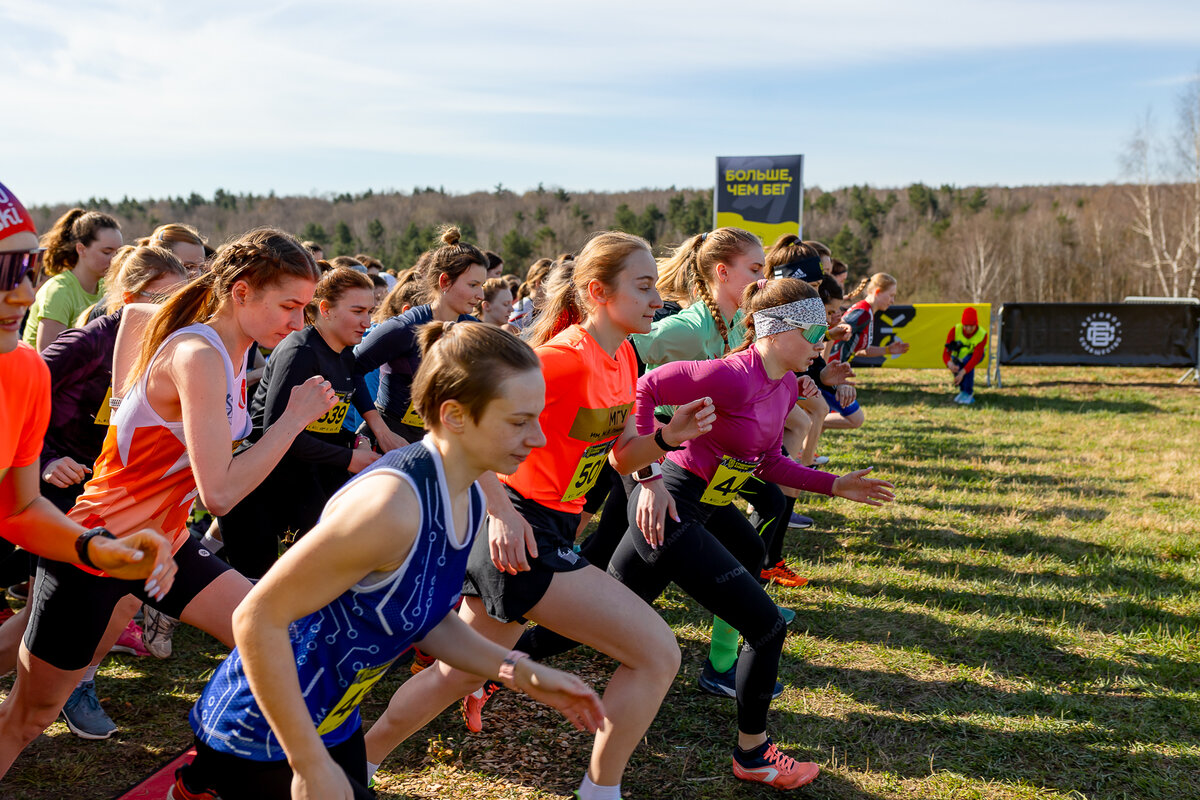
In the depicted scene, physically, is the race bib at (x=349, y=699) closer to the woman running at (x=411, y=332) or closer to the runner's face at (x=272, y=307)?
the runner's face at (x=272, y=307)

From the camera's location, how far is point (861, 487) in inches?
133

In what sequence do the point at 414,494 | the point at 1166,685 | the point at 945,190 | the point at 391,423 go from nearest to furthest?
the point at 414,494 < the point at 1166,685 < the point at 391,423 < the point at 945,190

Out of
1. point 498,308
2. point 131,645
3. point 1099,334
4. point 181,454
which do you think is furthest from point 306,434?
point 1099,334

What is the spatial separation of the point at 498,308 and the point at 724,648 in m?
3.89

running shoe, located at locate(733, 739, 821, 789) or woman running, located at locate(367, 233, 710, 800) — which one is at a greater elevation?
woman running, located at locate(367, 233, 710, 800)

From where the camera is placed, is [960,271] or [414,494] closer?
[414,494]

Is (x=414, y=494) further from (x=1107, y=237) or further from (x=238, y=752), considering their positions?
(x=1107, y=237)

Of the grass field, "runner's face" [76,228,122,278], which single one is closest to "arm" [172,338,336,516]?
the grass field

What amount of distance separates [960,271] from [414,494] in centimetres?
5112

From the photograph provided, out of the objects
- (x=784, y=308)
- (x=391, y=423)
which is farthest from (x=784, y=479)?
(x=391, y=423)

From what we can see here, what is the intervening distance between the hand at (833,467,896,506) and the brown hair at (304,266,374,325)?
2.55m

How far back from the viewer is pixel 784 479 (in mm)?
3648

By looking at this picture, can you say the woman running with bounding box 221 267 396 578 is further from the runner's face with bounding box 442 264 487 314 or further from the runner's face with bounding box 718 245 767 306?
the runner's face with bounding box 718 245 767 306

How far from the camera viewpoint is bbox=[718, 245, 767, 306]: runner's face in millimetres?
4133
